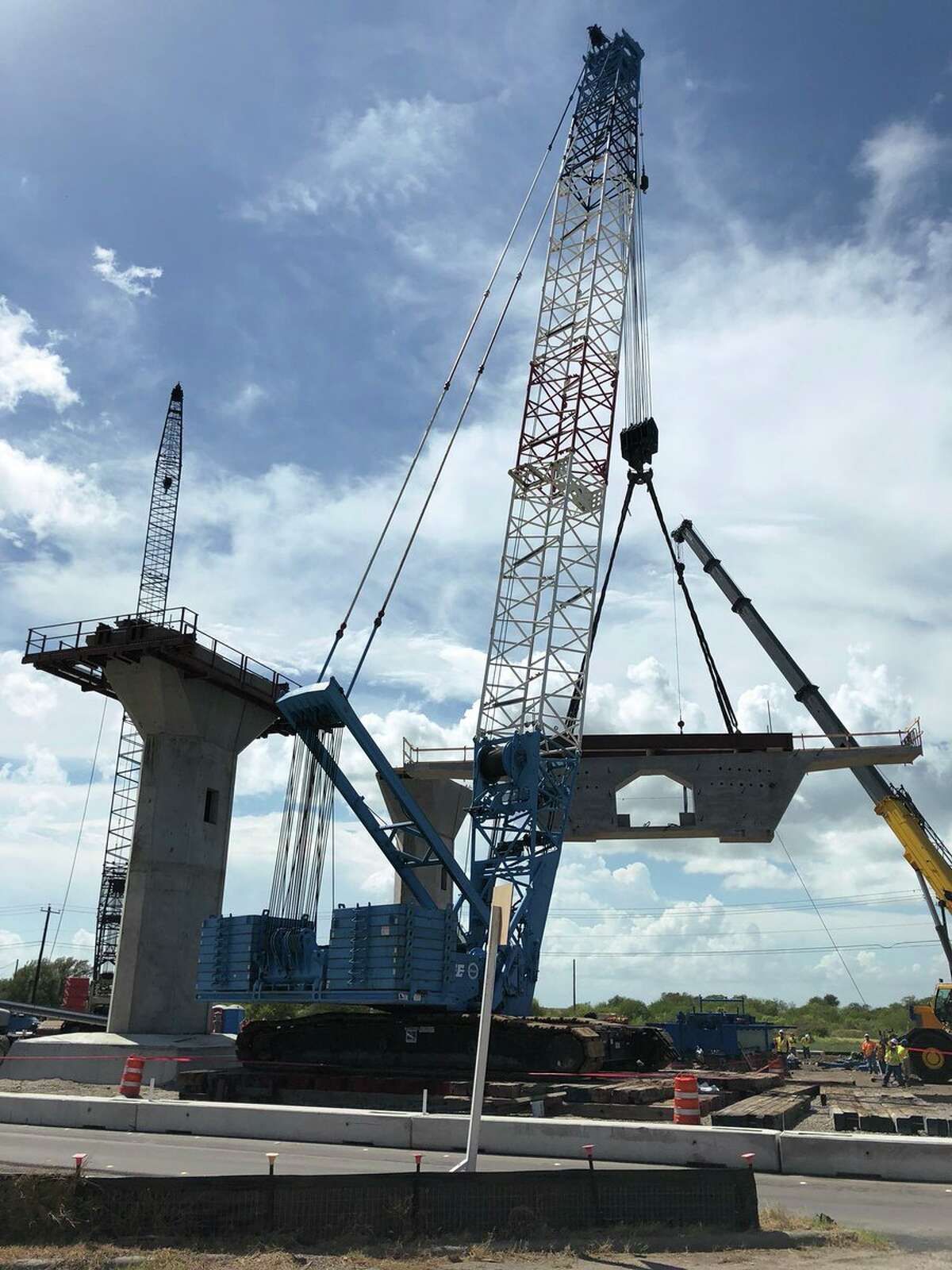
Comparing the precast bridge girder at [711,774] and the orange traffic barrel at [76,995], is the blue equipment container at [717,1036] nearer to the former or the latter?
the precast bridge girder at [711,774]

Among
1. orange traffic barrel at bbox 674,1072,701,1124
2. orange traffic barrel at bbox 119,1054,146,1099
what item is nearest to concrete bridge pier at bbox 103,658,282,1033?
orange traffic barrel at bbox 119,1054,146,1099

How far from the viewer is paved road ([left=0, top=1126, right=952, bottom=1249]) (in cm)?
1043

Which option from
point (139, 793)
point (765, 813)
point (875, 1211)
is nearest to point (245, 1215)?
point (875, 1211)

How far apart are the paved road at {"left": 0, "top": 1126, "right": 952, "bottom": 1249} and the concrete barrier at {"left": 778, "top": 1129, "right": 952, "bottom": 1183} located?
7.3 inches

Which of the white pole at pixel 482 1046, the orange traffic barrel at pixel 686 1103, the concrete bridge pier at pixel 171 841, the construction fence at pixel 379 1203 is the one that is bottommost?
the construction fence at pixel 379 1203

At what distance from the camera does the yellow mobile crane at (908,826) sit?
2902cm

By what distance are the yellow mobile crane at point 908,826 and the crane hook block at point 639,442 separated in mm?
5465

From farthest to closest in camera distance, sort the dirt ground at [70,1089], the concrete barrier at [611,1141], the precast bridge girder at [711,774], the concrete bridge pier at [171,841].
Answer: the precast bridge girder at [711,774] → the concrete bridge pier at [171,841] → the dirt ground at [70,1089] → the concrete barrier at [611,1141]

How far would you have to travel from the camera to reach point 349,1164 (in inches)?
523

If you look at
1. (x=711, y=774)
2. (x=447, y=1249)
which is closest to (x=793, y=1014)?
(x=711, y=774)

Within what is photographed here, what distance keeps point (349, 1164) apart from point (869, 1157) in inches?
253

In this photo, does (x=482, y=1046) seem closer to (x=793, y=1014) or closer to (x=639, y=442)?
(x=639, y=442)

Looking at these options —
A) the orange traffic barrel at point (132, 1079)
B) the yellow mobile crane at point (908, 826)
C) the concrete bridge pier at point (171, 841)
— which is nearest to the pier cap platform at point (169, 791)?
the concrete bridge pier at point (171, 841)

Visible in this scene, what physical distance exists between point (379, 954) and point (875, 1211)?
13.6m
